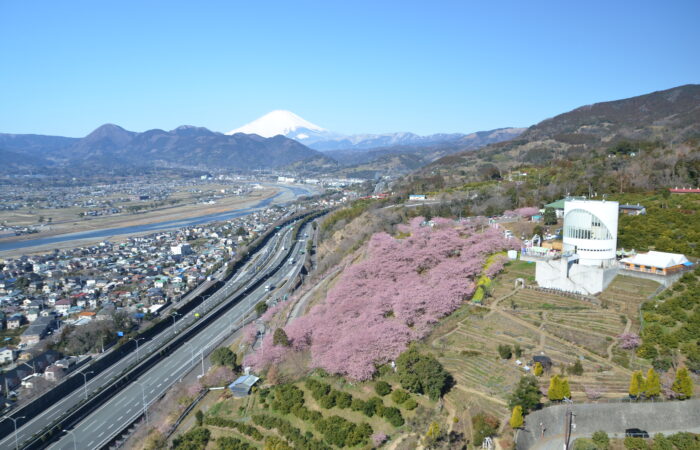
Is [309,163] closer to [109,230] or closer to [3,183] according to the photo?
[3,183]

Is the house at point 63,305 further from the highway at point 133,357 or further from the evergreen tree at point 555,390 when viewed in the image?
the evergreen tree at point 555,390

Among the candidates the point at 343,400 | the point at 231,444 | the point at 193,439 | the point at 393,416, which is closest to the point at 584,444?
the point at 393,416

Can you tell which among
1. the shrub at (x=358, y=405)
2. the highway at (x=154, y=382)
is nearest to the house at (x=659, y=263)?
the shrub at (x=358, y=405)

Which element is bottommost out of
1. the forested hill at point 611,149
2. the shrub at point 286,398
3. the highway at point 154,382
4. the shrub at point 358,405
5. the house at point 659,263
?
the highway at point 154,382

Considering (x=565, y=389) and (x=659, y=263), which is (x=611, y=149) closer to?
(x=659, y=263)

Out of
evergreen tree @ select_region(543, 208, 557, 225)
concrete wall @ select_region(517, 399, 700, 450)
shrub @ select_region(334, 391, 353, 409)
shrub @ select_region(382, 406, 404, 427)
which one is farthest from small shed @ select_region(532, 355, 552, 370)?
evergreen tree @ select_region(543, 208, 557, 225)

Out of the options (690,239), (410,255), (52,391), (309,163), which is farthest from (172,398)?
(309,163)
